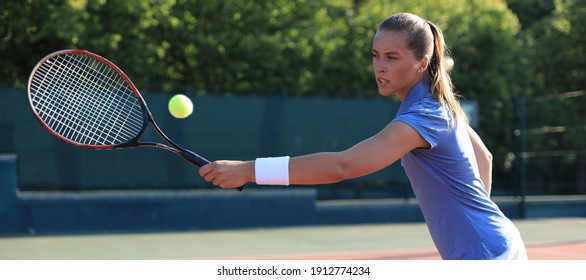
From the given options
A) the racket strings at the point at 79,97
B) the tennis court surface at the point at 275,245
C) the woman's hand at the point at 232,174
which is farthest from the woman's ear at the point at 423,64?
the tennis court surface at the point at 275,245

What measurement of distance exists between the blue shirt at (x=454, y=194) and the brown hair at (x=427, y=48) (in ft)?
0.17

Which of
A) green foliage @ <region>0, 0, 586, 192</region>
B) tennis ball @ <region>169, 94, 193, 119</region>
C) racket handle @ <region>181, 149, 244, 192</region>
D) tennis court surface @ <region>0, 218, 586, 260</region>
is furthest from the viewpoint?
green foliage @ <region>0, 0, 586, 192</region>

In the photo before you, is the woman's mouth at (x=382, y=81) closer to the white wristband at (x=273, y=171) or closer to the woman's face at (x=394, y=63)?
the woman's face at (x=394, y=63)

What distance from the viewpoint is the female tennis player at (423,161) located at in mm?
2172

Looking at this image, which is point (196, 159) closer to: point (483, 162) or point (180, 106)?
point (483, 162)

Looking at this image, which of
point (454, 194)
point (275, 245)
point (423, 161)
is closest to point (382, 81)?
point (423, 161)

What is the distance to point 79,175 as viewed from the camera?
29.1 feet

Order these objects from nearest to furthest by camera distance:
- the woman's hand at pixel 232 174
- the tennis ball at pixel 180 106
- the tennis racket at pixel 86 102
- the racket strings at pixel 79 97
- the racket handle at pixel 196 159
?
the woman's hand at pixel 232 174, the racket handle at pixel 196 159, the tennis racket at pixel 86 102, the racket strings at pixel 79 97, the tennis ball at pixel 180 106

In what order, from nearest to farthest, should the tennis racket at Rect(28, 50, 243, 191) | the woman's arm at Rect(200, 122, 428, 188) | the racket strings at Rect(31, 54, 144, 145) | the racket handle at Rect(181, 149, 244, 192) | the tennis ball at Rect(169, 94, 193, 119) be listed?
1. the woman's arm at Rect(200, 122, 428, 188)
2. the racket handle at Rect(181, 149, 244, 192)
3. the tennis racket at Rect(28, 50, 243, 191)
4. the racket strings at Rect(31, 54, 144, 145)
5. the tennis ball at Rect(169, 94, 193, 119)

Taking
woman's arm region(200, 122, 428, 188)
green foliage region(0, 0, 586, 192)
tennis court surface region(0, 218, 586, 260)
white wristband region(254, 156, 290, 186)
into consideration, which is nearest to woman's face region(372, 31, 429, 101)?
woman's arm region(200, 122, 428, 188)

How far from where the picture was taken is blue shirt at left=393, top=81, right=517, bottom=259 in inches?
88.4

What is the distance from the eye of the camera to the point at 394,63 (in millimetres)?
2320

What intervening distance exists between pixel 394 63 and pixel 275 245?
5579 mm

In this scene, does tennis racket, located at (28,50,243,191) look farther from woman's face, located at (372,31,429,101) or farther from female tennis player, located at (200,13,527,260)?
woman's face, located at (372,31,429,101)
